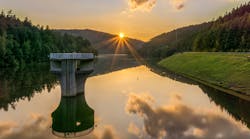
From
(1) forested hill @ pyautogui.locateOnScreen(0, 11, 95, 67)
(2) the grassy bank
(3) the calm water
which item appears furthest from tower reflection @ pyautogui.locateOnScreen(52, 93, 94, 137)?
(1) forested hill @ pyautogui.locateOnScreen(0, 11, 95, 67)

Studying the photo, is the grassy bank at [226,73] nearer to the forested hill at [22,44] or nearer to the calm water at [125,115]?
the calm water at [125,115]

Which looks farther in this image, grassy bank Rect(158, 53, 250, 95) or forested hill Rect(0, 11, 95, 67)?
forested hill Rect(0, 11, 95, 67)

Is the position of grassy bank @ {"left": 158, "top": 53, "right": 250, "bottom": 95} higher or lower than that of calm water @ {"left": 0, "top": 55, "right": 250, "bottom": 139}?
higher

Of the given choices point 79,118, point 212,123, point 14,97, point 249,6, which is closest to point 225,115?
point 212,123

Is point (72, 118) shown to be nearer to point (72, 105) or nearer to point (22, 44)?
point (72, 105)

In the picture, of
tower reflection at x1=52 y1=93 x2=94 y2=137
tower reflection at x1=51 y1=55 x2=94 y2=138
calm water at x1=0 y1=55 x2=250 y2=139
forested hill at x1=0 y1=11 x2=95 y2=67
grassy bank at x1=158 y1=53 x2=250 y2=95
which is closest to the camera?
calm water at x1=0 y1=55 x2=250 y2=139

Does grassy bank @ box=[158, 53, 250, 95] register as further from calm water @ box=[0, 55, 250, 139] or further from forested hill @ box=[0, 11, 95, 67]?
forested hill @ box=[0, 11, 95, 67]

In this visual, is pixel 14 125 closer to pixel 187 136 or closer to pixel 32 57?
pixel 187 136

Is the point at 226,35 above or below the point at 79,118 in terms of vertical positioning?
above

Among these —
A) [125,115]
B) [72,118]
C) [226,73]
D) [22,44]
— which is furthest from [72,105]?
[22,44]
